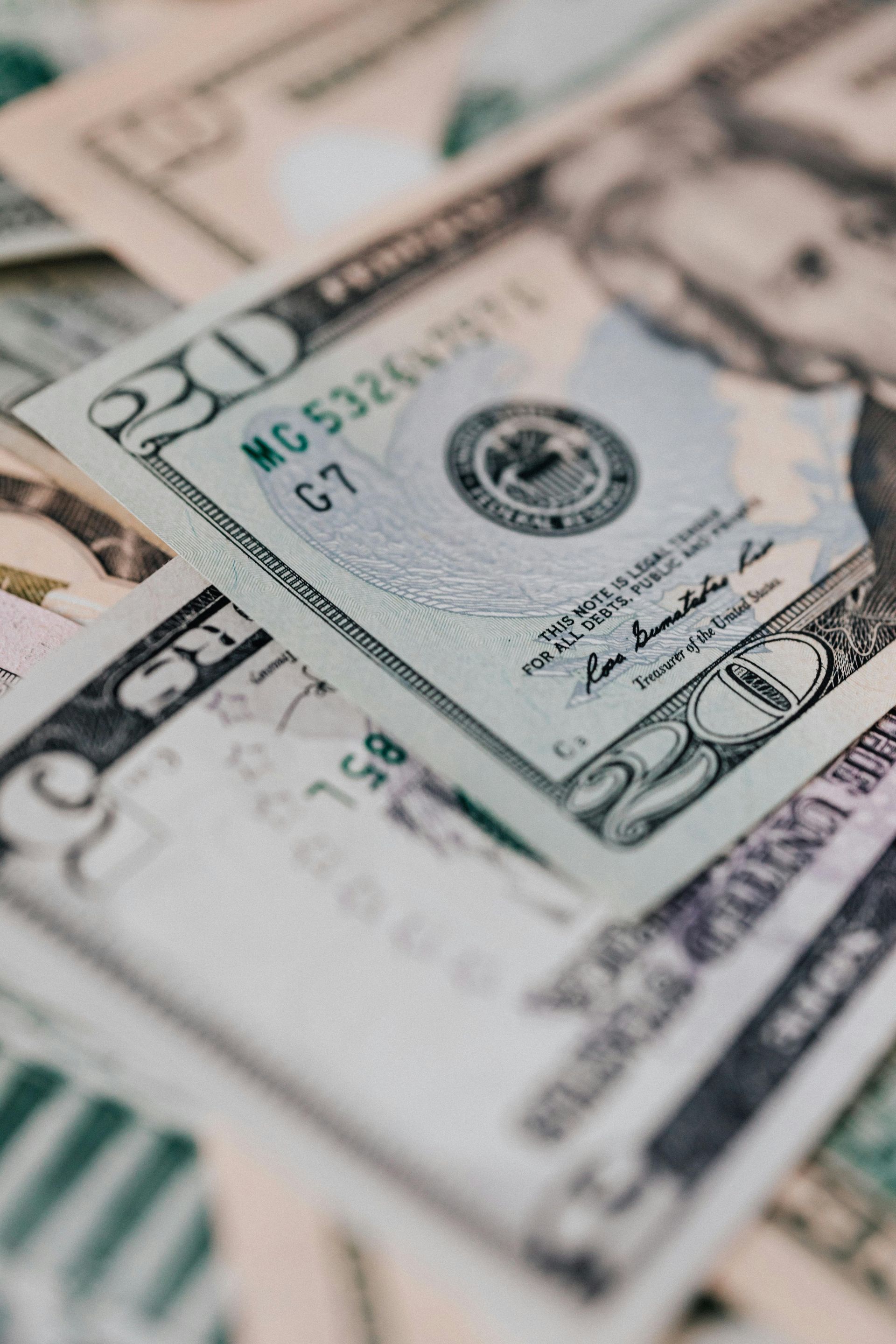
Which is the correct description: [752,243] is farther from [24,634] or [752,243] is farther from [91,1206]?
[91,1206]

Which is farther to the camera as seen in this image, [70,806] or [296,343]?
[296,343]

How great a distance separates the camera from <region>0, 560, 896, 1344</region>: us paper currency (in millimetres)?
450

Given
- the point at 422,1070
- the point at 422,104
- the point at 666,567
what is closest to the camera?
the point at 422,1070

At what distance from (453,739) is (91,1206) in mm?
274

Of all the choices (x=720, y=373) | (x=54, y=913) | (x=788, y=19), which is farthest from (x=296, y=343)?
(x=788, y=19)

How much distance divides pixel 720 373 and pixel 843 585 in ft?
0.55

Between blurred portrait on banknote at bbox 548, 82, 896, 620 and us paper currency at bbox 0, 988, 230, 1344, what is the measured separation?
0.51 m

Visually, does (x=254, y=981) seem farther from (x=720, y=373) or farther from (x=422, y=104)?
(x=422, y=104)

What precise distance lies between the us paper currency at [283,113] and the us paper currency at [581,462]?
81mm

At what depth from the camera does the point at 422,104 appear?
0.84m

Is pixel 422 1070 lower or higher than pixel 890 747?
lower

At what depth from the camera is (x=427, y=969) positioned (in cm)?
50

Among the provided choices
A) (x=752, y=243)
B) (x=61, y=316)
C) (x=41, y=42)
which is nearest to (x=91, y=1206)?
(x=61, y=316)

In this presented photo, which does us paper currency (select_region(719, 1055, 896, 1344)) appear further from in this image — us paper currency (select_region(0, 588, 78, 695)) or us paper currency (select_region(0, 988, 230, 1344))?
us paper currency (select_region(0, 588, 78, 695))
